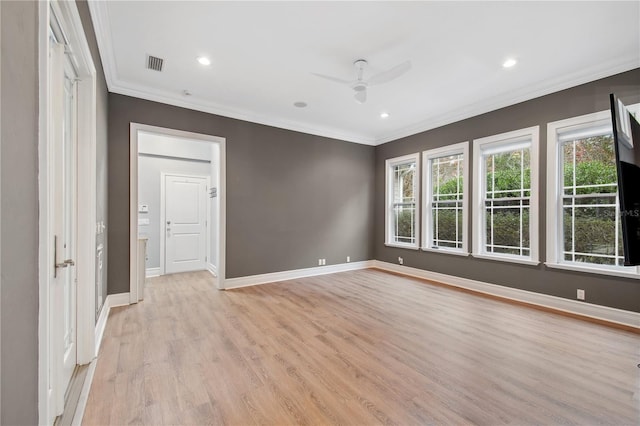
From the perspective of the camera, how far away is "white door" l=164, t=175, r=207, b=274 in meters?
5.88

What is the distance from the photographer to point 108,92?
3.79 m

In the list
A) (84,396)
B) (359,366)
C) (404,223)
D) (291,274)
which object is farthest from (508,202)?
(84,396)

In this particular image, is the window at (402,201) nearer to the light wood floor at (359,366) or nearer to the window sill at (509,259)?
the window sill at (509,259)

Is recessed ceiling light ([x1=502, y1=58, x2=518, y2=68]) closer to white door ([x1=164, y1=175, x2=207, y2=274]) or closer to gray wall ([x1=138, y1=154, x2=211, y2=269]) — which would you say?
white door ([x1=164, y1=175, x2=207, y2=274])

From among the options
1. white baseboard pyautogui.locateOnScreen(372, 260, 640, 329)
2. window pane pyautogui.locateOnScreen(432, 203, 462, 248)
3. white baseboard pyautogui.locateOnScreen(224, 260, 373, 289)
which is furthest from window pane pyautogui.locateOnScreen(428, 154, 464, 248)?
white baseboard pyautogui.locateOnScreen(224, 260, 373, 289)

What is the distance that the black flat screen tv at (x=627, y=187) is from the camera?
2.28 meters

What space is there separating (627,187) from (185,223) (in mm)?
6607

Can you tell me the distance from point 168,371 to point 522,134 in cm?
511

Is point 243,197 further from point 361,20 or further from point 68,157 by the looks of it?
point 361,20

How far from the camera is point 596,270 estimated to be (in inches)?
133

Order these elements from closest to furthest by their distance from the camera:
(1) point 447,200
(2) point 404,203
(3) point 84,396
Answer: (3) point 84,396, (1) point 447,200, (2) point 404,203

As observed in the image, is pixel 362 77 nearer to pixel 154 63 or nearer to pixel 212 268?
pixel 154 63

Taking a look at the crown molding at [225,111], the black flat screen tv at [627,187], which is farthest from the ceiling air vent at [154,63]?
the black flat screen tv at [627,187]

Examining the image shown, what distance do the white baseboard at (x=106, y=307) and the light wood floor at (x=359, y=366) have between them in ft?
0.30
